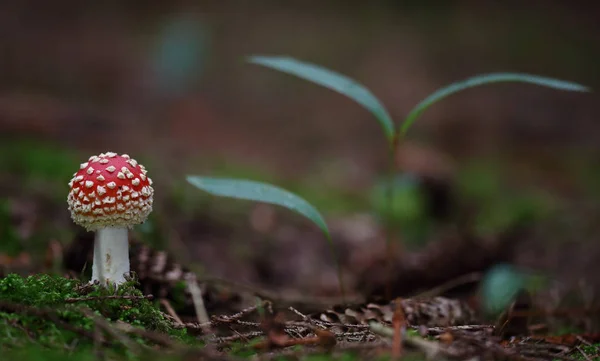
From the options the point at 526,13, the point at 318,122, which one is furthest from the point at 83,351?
the point at 526,13

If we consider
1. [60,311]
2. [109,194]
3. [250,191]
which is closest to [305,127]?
[250,191]

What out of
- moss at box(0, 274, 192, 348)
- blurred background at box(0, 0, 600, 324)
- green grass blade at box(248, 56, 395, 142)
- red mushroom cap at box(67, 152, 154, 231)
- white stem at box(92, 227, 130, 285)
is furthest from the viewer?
blurred background at box(0, 0, 600, 324)

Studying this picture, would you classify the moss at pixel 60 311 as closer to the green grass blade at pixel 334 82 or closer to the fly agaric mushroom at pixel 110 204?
the fly agaric mushroom at pixel 110 204

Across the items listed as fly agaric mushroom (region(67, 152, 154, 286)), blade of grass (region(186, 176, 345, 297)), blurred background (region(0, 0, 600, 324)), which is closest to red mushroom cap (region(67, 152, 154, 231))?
fly agaric mushroom (region(67, 152, 154, 286))

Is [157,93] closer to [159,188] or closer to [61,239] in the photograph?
[159,188]

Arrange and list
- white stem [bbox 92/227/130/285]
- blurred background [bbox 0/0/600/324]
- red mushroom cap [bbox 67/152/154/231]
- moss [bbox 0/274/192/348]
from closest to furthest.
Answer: moss [bbox 0/274/192/348]
red mushroom cap [bbox 67/152/154/231]
white stem [bbox 92/227/130/285]
blurred background [bbox 0/0/600/324]

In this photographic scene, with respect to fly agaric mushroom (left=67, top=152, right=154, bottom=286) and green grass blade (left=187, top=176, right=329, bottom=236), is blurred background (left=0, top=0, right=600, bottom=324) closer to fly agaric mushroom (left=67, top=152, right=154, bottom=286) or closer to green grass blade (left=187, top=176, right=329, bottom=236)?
fly agaric mushroom (left=67, top=152, right=154, bottom=286)

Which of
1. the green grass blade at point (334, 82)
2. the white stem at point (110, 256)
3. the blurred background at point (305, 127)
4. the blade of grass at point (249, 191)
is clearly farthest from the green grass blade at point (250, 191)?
the blurred background at point (305, 127)
